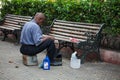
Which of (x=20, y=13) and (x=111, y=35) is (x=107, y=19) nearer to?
(x=111, y=35)

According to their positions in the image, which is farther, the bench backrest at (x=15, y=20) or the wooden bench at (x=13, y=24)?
the bench backrest at (x=15, y=20)

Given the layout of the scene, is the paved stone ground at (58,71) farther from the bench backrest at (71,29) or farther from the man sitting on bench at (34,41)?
the bench backrest at (71,29)

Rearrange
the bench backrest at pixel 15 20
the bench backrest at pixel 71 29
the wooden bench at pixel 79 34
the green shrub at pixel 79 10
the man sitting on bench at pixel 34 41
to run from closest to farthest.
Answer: the man sitting on bench at pixel 34 41, the wooden bench at pixel 79 34, the bench backrest at pixel 71 29, the green shrub at pixel 79 10, the bench backrest at pixel 15 20

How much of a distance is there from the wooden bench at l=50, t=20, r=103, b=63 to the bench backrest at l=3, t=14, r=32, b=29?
5.56 ft

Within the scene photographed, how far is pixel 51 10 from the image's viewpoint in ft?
36.8

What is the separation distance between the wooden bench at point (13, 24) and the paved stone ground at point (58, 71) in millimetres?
2413

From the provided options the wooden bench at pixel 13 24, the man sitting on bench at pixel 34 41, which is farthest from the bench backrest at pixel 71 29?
the wooden bench at pixel 13 24

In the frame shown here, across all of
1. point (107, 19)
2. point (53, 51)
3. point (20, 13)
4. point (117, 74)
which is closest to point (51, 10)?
point (20, 13)

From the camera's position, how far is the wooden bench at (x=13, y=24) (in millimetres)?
11414

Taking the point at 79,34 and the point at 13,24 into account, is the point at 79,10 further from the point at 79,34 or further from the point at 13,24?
the point at 13,24

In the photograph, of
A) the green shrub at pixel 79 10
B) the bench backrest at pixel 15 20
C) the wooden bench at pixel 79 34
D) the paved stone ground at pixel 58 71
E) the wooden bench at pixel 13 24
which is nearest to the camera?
the paved stone ground at pixel 58 71

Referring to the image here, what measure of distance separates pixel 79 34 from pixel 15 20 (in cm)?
365

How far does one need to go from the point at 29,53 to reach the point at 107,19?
2487mm

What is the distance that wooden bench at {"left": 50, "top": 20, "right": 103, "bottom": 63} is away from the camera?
28.3 feet
